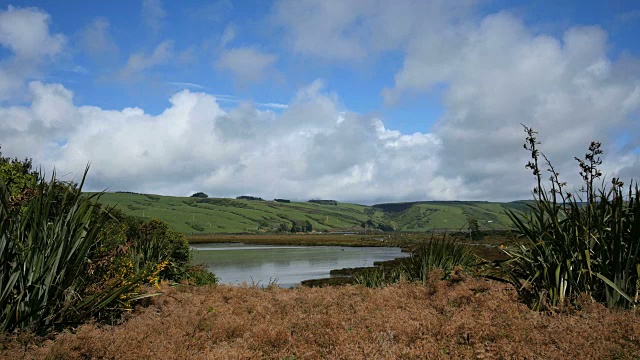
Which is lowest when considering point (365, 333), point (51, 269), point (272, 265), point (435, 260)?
point (272, 265)

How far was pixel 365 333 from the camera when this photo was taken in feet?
19.6

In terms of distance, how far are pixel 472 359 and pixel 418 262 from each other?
30.3 feet

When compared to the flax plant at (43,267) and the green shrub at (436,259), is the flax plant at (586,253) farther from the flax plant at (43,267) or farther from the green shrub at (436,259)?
the flax plant at (43,267)

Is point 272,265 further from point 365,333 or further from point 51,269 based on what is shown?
point 365,333

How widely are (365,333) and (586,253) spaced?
3.93m

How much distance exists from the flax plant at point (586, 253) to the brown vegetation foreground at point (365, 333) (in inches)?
21.9

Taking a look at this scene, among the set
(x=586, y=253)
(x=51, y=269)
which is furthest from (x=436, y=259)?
(x=51, y=269)

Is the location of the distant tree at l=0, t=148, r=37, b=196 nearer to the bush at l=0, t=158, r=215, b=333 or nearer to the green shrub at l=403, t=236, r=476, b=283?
the bush at l=0, t=158, r=215, b=333

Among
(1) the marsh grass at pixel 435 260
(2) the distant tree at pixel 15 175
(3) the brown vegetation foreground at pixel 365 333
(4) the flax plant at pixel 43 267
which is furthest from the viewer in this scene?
(1) the marsh grass at pixel 435 260

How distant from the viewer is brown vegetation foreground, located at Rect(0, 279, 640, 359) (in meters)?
5.07

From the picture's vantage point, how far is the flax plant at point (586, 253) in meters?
7.07

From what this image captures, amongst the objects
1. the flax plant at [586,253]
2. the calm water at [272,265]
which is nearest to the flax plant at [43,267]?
the flax plant at [586,253]

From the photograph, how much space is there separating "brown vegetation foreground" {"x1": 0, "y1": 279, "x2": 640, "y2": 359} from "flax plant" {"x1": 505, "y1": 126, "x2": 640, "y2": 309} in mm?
557

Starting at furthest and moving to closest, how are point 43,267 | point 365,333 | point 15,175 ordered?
point 15,175 < point 43,267 < point 365,333
